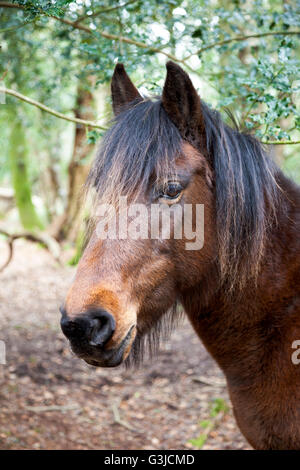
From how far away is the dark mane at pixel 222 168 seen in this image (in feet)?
7.80

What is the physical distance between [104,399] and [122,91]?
12.6ft

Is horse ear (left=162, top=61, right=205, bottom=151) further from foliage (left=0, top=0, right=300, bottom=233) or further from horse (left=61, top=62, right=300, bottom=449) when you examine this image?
foliage (left=0, top=0, right=300, bottom=233)

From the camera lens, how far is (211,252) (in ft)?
8.30

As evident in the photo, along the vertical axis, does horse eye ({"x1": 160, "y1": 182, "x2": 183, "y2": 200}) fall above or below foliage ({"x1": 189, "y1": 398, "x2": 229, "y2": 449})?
above

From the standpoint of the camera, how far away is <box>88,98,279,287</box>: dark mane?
2379 millimetres

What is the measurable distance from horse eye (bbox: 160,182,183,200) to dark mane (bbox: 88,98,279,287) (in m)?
0.10

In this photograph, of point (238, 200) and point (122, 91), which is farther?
point (122, 91)

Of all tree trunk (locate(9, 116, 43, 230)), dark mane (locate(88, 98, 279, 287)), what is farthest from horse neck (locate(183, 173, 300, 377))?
tree trunk (locate(9, 116, 43, 230))

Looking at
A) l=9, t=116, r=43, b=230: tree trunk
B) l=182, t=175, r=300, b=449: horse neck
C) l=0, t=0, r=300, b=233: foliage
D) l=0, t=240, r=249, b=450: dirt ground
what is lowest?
l=0, t=240, r=249, b=450: dirt ground

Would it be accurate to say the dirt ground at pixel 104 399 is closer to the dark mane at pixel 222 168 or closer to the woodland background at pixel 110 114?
the woodland background at pixel 110 114

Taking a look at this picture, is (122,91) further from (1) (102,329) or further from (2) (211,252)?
(1) (102,329)

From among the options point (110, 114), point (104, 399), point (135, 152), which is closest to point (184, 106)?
point (135, 152)

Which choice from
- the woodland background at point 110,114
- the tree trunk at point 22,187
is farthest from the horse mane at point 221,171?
the tree trunk at point 22,187

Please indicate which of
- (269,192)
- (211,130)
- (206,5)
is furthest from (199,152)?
(206,5)
